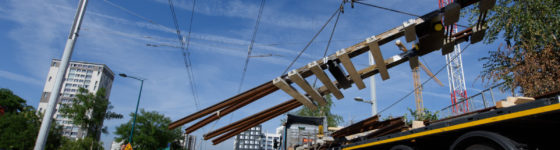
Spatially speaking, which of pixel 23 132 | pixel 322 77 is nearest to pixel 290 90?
pixel 322 77

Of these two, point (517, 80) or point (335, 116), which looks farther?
point (335, 116)

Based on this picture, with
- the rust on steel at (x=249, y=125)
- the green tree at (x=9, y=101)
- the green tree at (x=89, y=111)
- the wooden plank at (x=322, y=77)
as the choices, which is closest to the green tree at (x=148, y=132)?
the green tree at (x=89, y=111)

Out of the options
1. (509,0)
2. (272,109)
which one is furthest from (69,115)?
(509,0)

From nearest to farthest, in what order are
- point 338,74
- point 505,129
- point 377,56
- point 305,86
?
point 505,129
point 377,56
point 338,74
point 305,86

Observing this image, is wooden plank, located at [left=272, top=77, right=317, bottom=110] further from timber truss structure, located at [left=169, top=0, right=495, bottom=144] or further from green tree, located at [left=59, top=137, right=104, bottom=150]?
green tree, located at [left=59, top=137, right=104, bottom=150]

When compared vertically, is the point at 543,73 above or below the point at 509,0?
below

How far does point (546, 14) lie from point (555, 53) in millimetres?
1965

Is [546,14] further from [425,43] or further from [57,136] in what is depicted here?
[57,136]

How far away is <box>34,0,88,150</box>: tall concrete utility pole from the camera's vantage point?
8.90 m

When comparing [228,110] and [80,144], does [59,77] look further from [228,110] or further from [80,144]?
[80,144]

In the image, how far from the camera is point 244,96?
846cm

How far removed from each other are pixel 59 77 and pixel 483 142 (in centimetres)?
1030

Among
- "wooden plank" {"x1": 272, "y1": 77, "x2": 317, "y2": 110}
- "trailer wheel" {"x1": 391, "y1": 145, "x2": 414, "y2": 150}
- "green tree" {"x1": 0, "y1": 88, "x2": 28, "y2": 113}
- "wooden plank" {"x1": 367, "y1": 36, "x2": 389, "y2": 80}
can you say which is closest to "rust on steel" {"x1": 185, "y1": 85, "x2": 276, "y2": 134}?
"wooden plank" {"x1": 272, "y1": 77, "x2": 317, "y2": 110}

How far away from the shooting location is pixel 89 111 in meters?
38.5
